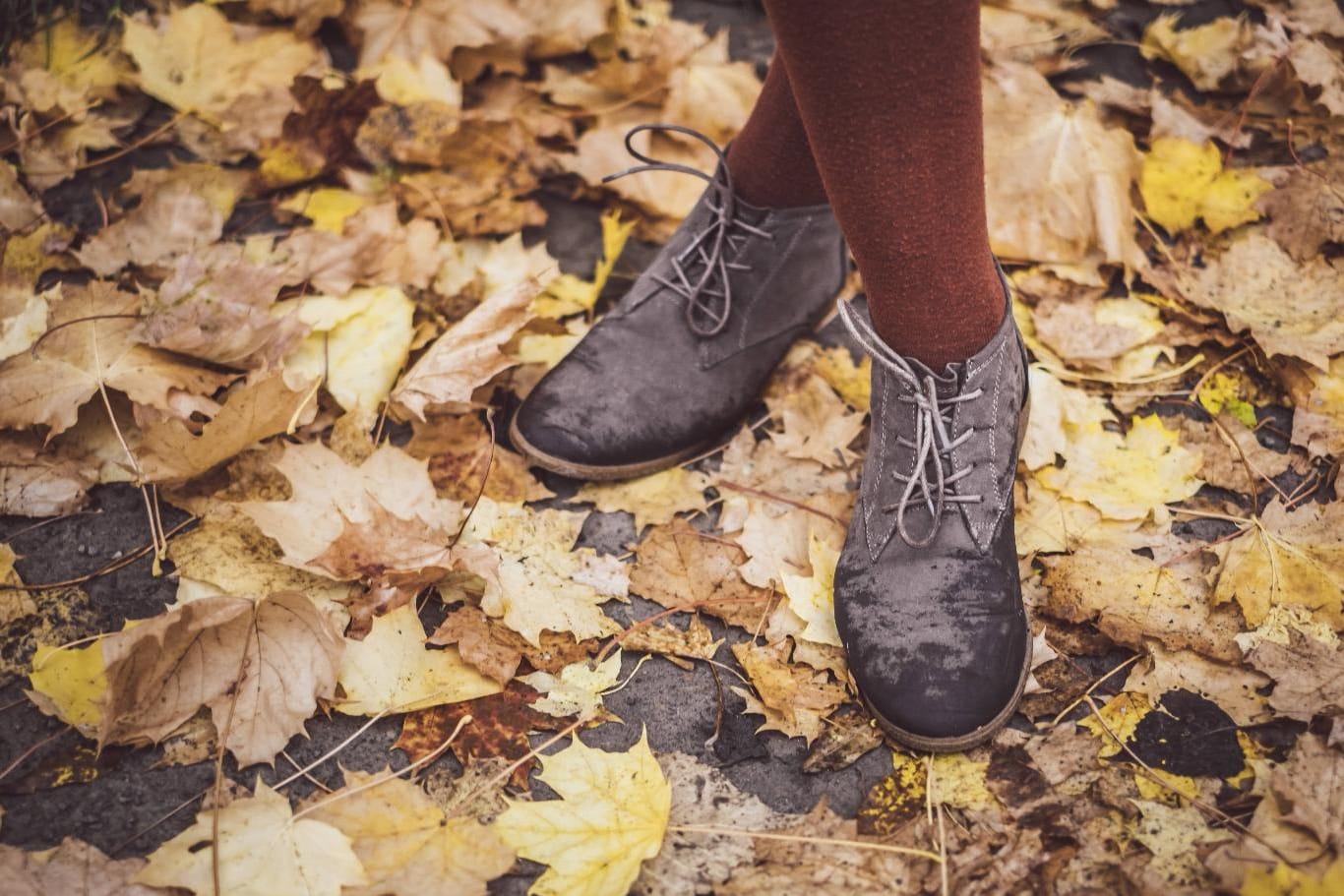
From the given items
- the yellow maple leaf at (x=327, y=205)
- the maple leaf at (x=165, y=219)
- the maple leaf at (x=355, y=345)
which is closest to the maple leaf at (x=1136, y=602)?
the maple leaf at (x=355, y=345)

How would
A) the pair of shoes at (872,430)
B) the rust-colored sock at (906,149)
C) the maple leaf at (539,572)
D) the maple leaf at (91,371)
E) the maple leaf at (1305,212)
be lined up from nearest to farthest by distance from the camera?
the rust-colored sock at (906,149) < the pair of shoes at (872,430) < the maple leaf at (539,572) < the maple leaf at (91,371) < the maple leaf at (1305,212)

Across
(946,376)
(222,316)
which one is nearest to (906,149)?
(946,376)

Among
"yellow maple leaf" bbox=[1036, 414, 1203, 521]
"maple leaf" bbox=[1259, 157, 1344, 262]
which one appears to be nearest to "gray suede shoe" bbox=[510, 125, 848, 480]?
"yellow maple leaf" bbox=[1036, 414, 1203, 521]

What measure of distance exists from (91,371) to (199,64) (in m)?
0.86

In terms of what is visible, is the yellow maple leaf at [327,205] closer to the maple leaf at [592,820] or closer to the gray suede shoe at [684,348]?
the gray suede shoe at [684,348]

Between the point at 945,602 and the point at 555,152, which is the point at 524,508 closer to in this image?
the point at 945,602

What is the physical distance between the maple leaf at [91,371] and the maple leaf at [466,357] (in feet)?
1.00

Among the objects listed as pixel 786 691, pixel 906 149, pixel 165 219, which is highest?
pixel 906 149

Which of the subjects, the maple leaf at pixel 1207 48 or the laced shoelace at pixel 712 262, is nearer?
the laced shoelace at pixel 712 262

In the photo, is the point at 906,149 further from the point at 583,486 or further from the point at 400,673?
the point at 400,673

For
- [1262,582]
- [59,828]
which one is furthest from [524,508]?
[1262,582]

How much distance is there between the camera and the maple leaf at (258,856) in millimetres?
947

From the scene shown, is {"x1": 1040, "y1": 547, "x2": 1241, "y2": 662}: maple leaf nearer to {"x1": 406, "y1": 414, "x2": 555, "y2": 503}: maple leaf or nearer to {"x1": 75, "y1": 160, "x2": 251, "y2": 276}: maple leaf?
{"x1": 406, "y1": 414, "x2": 555, "y2": 503}: maple leaf

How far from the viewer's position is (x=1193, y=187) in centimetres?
166
